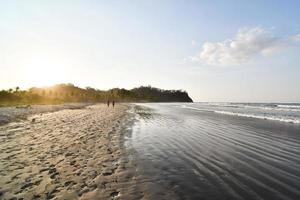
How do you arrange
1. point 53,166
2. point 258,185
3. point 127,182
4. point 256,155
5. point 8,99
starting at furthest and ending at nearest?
point 8,99, point 256,155, point 53,166, point 127,182, point 258,185

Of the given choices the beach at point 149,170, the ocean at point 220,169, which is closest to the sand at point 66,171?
the beach at point 149,170

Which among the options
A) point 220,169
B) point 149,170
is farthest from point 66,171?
point 220,169

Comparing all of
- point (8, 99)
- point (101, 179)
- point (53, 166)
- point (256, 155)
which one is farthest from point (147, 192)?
point (8, 99)

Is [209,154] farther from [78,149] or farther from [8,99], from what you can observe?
[8,99]

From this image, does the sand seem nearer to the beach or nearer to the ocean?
the beach

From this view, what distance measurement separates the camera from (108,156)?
10.7 m

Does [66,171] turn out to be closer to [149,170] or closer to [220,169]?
[149,170]

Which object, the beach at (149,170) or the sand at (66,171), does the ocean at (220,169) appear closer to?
the beach at (149,170)

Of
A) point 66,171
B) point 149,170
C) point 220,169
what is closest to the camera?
point 66,171

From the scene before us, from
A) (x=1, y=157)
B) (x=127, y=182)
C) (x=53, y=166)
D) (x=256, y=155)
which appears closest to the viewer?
(x=127, y=182)

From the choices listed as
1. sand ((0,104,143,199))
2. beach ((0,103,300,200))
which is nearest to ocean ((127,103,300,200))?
beach ((0,103,300,200))

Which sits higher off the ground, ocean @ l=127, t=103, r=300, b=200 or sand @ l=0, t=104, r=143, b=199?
ocean @ l=127, t=103, r=300, b=200

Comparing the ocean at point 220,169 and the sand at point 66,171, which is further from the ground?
the ocean at point 220,169

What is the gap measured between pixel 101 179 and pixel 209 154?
5.21 metres
